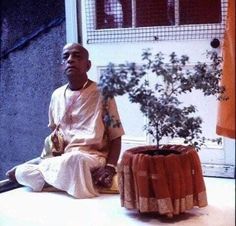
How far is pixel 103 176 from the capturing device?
225cm

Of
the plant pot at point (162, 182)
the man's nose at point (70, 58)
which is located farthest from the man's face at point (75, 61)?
the plant pot at point (162, 182)

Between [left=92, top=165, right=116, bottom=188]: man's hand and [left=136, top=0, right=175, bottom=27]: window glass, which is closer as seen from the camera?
[left=92, top=165, right=116, bottom=188]: man's hand

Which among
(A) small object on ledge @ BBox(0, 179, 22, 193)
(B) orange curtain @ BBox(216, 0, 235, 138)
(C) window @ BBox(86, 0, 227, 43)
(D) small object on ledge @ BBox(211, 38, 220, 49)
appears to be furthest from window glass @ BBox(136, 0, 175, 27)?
(A) small object on ledge @ BBox(0, 179, 22, 193)

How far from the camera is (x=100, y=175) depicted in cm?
226

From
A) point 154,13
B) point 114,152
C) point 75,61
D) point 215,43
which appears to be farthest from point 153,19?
point 114,152

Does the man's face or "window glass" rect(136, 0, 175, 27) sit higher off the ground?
"window glass" rect(136, 0, 175, 27)

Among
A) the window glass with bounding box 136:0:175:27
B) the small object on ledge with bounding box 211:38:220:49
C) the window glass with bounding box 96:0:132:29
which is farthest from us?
the window glass with bounding box 96:0:132:29

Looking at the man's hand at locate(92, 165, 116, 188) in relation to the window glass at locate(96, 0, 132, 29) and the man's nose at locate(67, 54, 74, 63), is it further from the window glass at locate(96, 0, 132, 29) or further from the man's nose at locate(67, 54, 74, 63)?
the window glass at locate(96, 0, 132, 29)

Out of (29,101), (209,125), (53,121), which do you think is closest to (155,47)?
(209,125)

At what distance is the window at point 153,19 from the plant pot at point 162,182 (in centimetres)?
84

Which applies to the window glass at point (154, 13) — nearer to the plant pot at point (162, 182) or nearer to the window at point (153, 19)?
the window at point (153, 19)

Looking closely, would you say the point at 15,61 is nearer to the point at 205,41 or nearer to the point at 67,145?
the point at 67,145

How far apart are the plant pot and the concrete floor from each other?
0.06 metres

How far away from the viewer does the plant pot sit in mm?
1841
